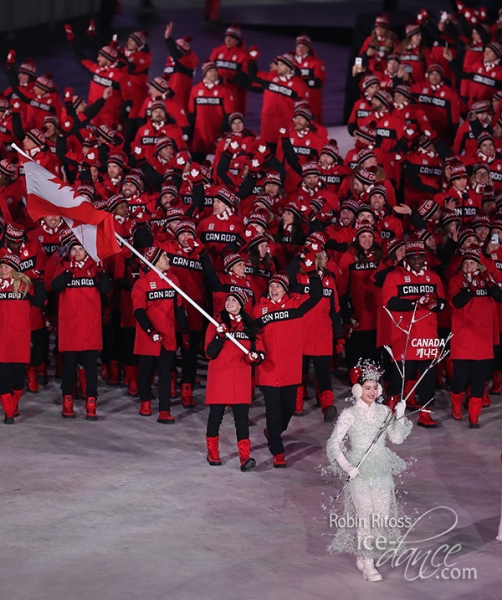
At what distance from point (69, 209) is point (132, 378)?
2728mm

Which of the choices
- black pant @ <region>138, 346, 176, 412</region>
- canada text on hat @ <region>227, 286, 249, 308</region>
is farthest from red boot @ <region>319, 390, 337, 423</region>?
canada text on hat @ <region>227, 286, 249, 308</region>

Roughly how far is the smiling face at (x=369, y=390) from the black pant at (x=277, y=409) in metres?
2.39

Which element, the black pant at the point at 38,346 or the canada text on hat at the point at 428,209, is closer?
the black pant at the point at 38,346

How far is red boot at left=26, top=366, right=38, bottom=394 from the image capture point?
1462 centimetres

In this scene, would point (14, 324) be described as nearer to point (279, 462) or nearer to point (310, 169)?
point (279, 462)

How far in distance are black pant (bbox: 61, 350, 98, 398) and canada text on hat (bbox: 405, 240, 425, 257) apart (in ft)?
11.1

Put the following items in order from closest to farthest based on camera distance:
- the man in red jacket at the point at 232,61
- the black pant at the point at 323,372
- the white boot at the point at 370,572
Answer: the white boot at the point at 370,572 → the black pant at the point at 323,372 → the man in red jacket at the point at 232,61

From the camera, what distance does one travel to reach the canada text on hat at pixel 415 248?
45.1ft

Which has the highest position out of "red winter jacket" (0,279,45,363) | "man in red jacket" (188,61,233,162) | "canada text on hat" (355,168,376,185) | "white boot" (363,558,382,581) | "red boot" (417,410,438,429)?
"man in red jacket" (188,61,233,162)

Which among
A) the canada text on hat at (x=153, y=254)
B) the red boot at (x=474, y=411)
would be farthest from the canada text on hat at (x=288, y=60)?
the red boot at (x=474, y=411)

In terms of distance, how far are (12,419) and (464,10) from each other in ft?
37.4

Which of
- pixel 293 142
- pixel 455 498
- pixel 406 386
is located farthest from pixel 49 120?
pixel 455 498

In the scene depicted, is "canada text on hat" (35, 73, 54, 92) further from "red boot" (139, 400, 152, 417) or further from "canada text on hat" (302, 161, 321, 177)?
"red boot" (139, 400, 152, 417)

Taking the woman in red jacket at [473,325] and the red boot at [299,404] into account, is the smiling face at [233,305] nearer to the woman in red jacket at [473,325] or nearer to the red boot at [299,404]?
the red boot at [299,404]
